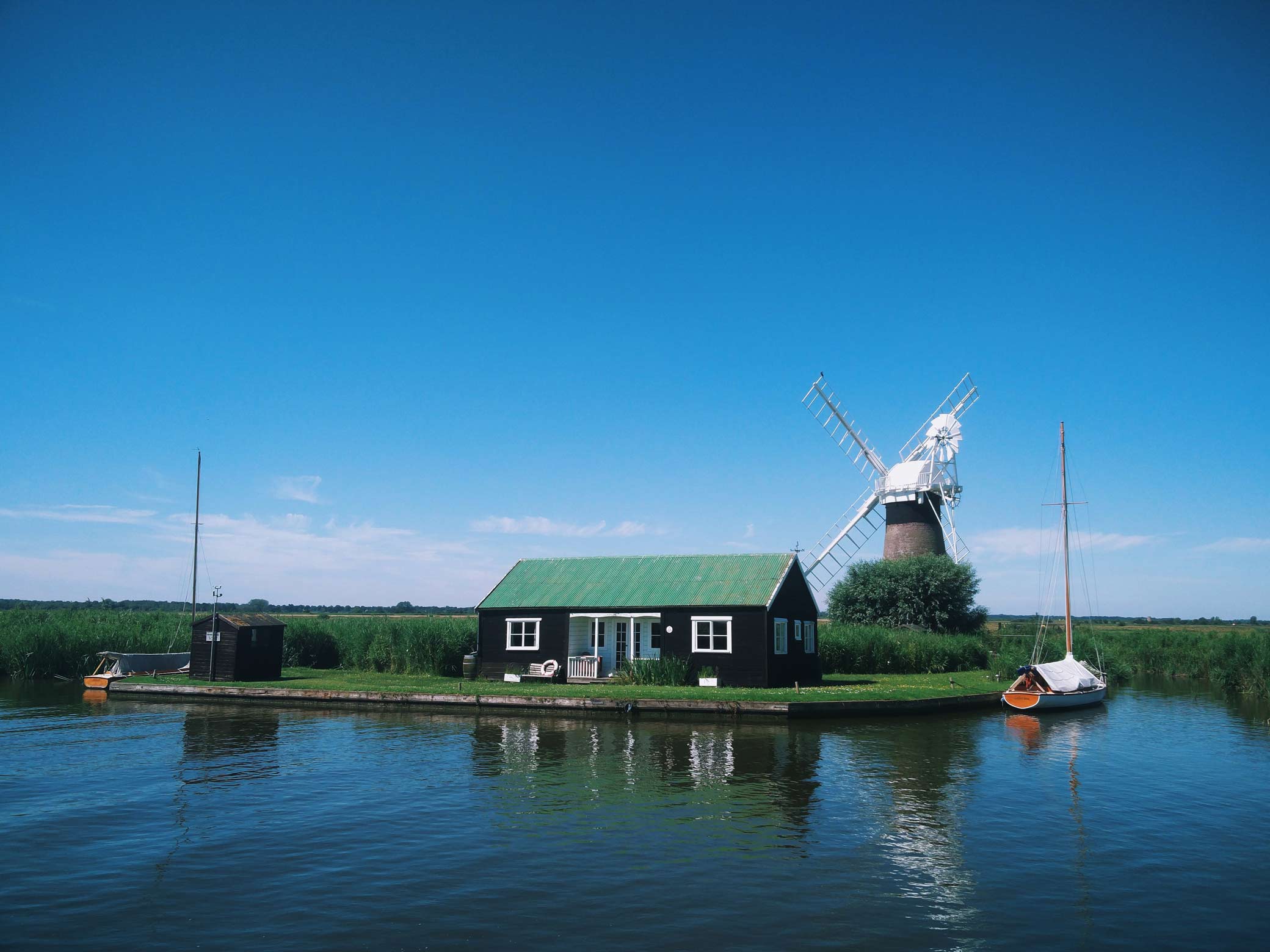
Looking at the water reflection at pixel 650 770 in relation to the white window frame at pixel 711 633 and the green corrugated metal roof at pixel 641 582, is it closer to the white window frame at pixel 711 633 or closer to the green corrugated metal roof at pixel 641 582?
the white window frame at pixel 711 633

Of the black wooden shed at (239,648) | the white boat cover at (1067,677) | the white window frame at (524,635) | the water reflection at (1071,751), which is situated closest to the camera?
the water reflection at (1071,751)

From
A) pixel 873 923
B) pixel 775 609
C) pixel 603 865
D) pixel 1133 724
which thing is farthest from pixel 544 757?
pixel 1133 724

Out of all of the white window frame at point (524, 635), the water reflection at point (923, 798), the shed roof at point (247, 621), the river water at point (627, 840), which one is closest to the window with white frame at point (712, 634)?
the white window frame at point (524, 635)

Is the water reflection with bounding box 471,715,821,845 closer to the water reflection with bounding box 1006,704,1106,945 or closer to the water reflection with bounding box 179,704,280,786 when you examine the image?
the water reflection with bounding box 1006,704,1106,945

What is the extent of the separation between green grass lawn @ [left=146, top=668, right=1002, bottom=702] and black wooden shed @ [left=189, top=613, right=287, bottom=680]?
692 mm

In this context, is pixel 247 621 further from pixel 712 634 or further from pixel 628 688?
pixel 712 634

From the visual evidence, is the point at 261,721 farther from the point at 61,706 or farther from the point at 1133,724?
the point at 1133,724

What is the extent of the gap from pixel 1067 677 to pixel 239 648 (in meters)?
32.1

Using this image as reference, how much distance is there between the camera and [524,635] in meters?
36.2

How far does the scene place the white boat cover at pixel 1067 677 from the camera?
32594 millimetres

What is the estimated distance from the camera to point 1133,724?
91.7 ft

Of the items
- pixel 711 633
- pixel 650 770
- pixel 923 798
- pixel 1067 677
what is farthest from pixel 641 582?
pixel 923 798

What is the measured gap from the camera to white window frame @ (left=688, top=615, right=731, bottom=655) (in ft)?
108

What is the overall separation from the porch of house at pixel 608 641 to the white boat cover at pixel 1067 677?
14.4 metres
